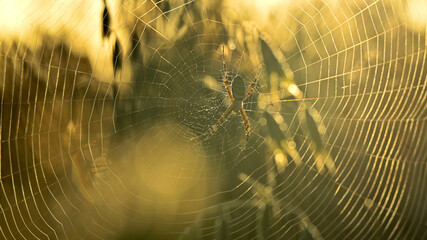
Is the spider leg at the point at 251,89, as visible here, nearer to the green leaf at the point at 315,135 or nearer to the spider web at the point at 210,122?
the spider web at the point at 210,122

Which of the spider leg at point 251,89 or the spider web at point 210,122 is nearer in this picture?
the spider web at point 210,122

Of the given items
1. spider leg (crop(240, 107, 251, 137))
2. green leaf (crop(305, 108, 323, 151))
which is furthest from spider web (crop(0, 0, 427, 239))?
spider leg (crop(240, 107, 251, 137))

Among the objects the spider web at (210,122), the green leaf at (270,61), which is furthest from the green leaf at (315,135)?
the green leaf at (270,61)

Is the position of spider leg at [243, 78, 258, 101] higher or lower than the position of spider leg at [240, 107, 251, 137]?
higher

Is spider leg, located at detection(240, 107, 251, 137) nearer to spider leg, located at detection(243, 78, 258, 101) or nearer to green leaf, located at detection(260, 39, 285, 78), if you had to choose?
spider leg, located at detection(243, 78, 258, 101)

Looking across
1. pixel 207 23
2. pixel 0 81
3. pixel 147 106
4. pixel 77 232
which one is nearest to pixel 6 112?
pixel 0 81
